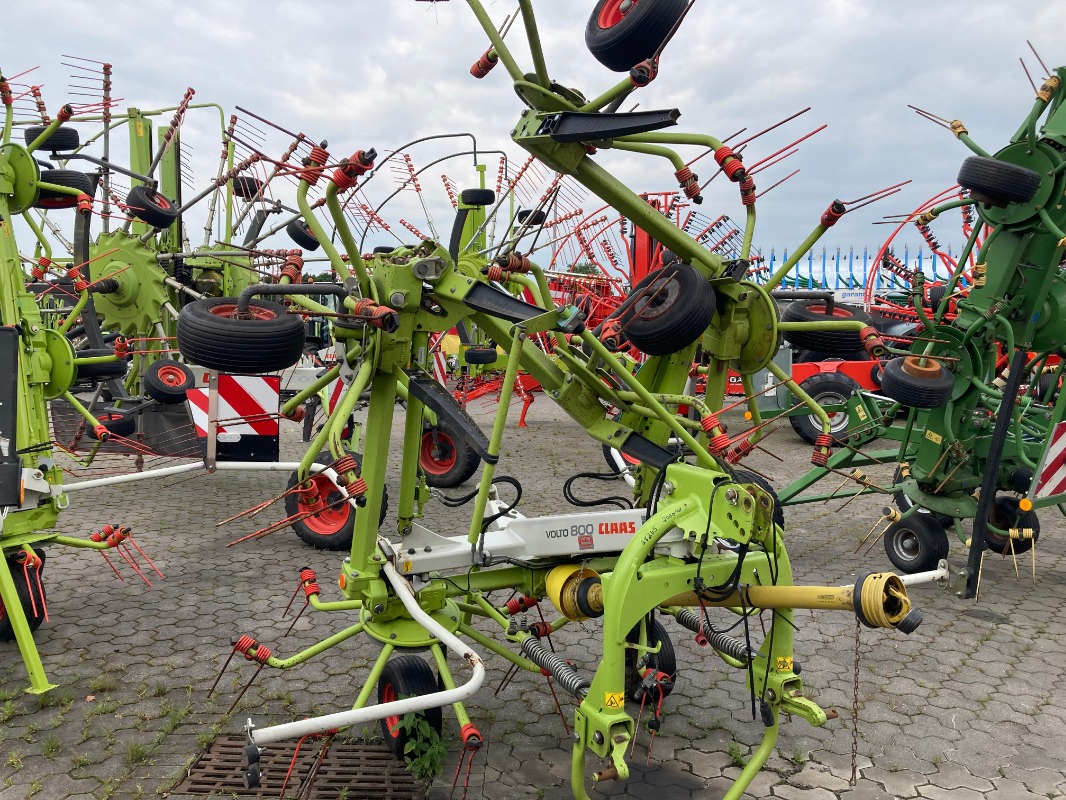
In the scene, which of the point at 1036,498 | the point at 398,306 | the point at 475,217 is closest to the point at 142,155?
the point at 475,217

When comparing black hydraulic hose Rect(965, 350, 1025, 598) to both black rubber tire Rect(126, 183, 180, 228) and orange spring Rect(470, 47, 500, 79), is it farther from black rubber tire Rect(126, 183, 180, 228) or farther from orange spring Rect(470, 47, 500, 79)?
black rubber tire Rect(126, 183, 180, 228)

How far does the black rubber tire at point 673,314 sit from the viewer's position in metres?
4.13

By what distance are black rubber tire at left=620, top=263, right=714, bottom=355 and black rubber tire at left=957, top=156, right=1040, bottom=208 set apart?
8.61ft

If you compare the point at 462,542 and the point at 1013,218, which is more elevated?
the point at 1013,218

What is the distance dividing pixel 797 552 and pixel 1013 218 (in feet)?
10.1

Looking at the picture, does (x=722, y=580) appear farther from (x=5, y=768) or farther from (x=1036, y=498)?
(x=1036, y=498)

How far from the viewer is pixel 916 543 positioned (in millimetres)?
6531

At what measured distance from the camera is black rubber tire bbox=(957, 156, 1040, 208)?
5.49 metres

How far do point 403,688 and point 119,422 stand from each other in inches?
244

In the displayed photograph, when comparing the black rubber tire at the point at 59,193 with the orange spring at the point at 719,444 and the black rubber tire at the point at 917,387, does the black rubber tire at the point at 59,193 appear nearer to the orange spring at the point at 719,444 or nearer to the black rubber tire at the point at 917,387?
the orange spring at the point at 719,444

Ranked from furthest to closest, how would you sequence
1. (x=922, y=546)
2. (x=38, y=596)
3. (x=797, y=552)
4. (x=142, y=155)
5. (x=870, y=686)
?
(x=142, y=155), (x=797, y=552), (x=922, y=546), (x=38, y=596), (x=870, y=686)

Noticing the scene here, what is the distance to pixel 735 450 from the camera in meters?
4.66

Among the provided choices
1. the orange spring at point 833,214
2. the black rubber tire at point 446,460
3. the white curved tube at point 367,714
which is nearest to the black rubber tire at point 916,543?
the orange spring at point 833,214

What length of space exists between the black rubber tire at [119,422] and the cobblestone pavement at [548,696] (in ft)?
6.60
